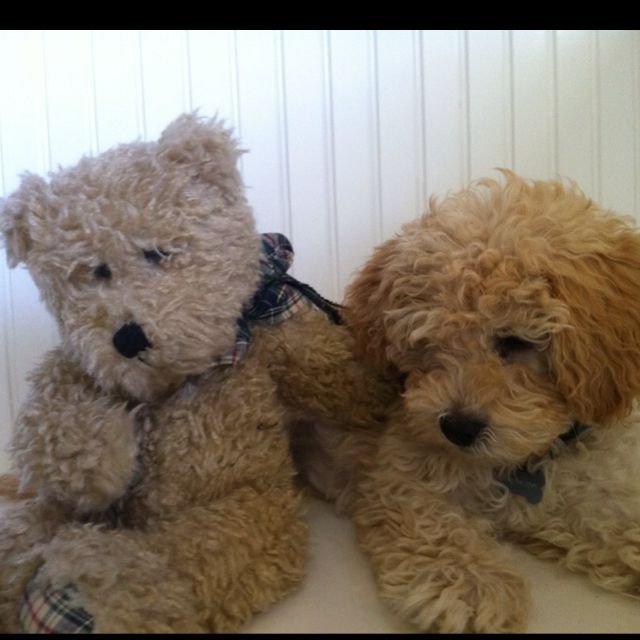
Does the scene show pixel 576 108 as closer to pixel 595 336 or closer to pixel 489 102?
pixel 489 102

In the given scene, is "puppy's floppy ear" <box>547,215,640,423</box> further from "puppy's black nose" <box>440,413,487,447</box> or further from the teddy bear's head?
the teddy bear's head

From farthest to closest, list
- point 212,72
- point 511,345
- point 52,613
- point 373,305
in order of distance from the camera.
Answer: point 212,72 < point 373,305 < point 511,345 < point 52,613

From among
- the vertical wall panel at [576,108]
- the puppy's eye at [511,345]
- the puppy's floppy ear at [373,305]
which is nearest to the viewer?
the puppy's eye at [511,345]

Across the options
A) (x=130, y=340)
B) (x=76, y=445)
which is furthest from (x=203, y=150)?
(x=76, y=445)

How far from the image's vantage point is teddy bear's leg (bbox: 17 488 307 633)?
2.30ft

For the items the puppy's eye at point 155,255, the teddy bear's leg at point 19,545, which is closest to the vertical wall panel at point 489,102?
the puppy's eye at point 155,255

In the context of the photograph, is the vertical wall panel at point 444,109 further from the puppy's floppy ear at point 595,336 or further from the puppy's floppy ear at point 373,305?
the puppy's floppy ear at point 595,336

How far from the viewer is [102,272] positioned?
2.73 feet

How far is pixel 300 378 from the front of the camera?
96 centimetres

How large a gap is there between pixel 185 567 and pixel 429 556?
281mm

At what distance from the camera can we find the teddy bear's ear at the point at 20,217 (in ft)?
2.76

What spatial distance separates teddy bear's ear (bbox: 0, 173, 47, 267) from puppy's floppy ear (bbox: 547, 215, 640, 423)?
2.03ft

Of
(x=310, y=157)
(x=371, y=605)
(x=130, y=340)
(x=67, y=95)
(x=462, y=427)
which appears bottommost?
(x=371, y=605)
